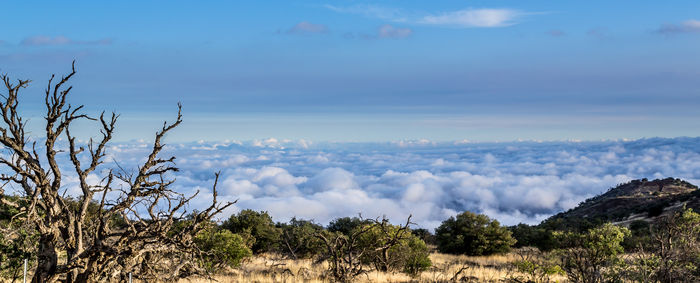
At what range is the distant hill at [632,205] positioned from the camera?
173 ft

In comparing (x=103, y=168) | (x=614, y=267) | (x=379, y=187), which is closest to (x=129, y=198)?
(x=103, y=168)

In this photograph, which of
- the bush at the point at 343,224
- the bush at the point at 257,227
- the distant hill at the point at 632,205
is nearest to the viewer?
the bush at the point at 257,227

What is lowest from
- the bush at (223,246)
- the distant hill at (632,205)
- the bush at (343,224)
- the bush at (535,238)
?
the distant hill at (632,205)

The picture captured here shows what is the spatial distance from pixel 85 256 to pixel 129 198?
5.14 feet

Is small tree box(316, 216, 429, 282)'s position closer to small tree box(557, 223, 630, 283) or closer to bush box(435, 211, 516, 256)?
small tree box(557, 223, 630, 283)

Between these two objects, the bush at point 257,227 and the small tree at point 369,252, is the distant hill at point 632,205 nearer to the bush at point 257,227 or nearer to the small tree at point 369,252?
the bush at point 257,227

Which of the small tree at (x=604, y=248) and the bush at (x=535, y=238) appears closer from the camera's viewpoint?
the small tree at (x=604, y=248)

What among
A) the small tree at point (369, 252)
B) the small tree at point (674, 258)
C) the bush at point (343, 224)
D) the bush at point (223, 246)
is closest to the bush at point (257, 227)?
the bush at point (343, 224)

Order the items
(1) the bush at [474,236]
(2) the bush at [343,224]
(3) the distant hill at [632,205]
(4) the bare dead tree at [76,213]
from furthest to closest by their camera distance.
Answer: (3) the distant hill at [632,205]
(2) the bush at [343,224]
(1) the bush at [474,236]
(4) the bare dead tree at [76,213]

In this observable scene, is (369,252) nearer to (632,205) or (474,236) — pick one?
(474,236)

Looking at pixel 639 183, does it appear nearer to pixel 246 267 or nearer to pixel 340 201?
pixel 340 201

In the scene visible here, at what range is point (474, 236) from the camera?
1293 inches

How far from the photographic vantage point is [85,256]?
402 inches

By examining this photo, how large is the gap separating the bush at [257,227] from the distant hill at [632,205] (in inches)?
922
